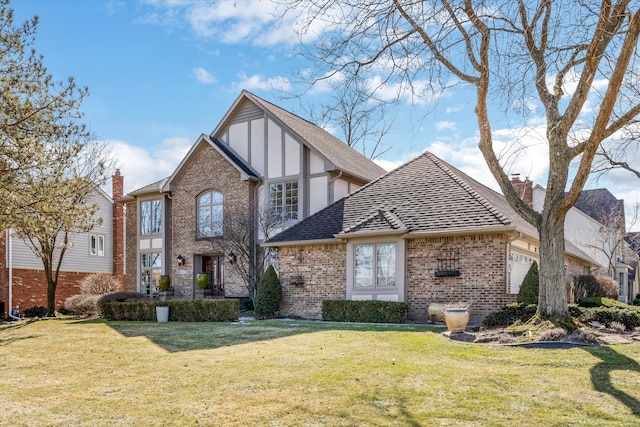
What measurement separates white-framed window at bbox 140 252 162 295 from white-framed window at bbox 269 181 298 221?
699 cm

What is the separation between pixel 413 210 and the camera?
1605 cm

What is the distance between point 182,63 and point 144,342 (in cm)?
764

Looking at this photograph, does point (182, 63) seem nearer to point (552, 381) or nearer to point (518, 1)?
point (518, 1)

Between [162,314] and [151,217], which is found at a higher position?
[151,217]

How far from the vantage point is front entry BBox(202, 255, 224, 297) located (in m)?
23.6

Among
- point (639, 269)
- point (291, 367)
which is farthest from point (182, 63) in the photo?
point (639, 269)

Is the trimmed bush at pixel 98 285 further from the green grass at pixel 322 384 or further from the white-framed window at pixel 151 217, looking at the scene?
the green grass at pixel 322 384

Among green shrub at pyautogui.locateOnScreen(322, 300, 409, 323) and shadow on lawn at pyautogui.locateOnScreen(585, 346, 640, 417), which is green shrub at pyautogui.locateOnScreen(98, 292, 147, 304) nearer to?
green shrub at pyautogui.locateOnScreen(322, 300, 409, 323)

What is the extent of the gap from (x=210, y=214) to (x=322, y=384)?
17.2 m

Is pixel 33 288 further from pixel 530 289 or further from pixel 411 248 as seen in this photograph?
pixel 530 289

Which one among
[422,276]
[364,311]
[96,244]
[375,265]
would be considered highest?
[96,244]

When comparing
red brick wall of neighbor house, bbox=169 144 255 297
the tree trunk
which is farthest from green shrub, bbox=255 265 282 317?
the tree trunk

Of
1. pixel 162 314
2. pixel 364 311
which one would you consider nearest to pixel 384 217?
pixel 364 311

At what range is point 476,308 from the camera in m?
14.2
